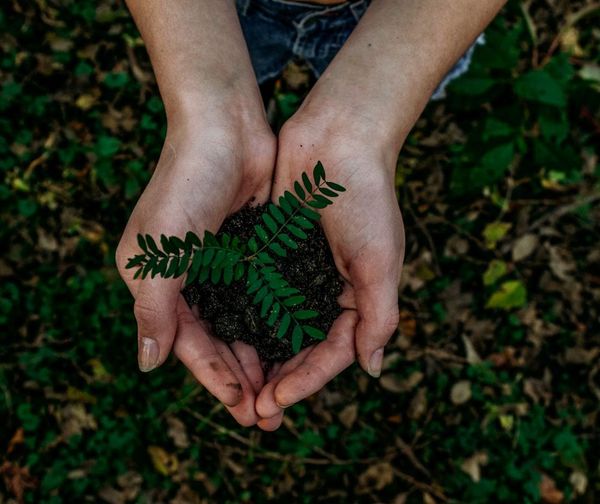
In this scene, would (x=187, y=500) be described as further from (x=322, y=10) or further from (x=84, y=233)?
(x=322, y=10)

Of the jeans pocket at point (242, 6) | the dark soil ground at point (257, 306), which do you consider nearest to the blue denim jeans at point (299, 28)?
the jeans pocket at point (242, 6)

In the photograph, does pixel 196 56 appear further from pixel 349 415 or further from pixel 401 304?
pixel 349 415

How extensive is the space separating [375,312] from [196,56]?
140 centimetres

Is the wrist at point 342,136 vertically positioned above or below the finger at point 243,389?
above

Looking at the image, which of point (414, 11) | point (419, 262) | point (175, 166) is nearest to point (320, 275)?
point (175, 166)

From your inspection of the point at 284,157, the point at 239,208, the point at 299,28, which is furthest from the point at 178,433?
the point at 299,28

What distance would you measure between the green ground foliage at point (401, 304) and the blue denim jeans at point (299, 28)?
0.73 metres

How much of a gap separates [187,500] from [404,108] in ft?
9.07

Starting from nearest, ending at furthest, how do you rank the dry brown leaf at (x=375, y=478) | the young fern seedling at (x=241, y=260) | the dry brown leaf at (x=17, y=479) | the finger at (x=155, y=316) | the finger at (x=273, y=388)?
the young fern seedling at (x=241, y=260), the finger at (x=155, y=316), the finger at (x=273, y=388), the dry brown leaf at (x=17, y=479), the dry brown leaf at (x=375, y=478)

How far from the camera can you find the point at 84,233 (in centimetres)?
409

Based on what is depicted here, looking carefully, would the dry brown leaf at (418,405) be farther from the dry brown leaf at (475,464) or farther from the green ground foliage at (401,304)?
the dry brown leaf at (475,464)

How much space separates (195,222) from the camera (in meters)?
2.38

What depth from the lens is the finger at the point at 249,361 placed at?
8.63 ft

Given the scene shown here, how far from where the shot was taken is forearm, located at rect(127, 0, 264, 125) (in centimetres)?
262
